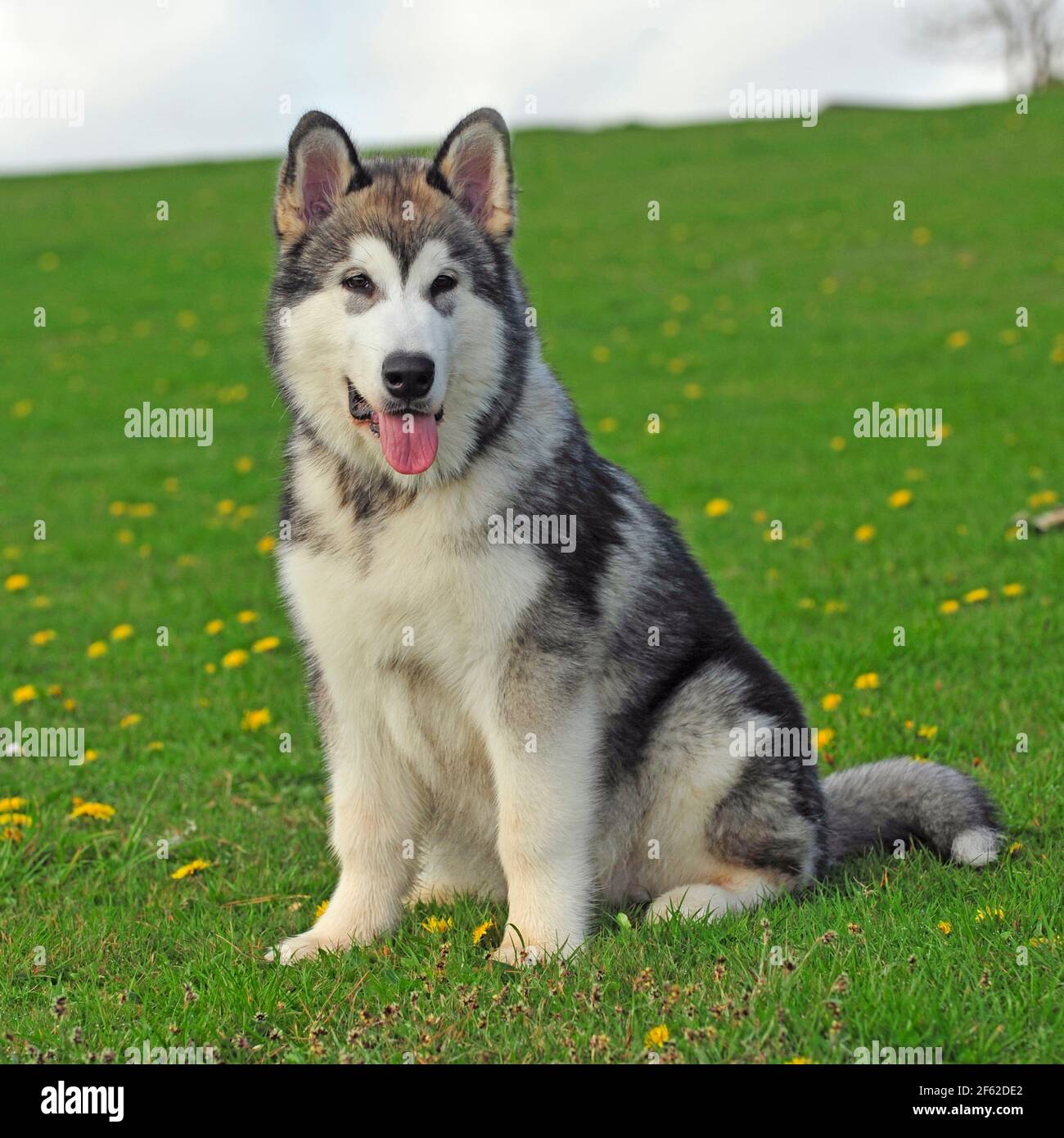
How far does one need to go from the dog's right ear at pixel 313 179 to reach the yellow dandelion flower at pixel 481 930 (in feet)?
7.45

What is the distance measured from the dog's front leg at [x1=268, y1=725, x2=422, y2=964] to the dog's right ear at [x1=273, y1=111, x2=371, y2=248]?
5.43ft

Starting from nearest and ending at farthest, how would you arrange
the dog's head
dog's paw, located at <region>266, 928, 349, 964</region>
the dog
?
the dog's head, the dog, dog's paw, located at <region>266, 928, 349, 964</region>

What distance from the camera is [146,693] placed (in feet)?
23.1

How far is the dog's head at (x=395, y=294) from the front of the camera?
12.6ft

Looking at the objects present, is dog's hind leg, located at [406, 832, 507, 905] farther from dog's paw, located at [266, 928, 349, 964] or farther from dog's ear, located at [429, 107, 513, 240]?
dog's ear, located at [429, 107, 513, 240]

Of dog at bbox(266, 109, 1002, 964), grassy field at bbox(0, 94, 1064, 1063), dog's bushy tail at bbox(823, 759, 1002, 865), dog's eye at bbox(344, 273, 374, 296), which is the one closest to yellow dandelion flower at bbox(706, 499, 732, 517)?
grassy field at bbox(0, 94, 1064, 1063)

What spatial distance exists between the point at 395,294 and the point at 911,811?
2484 mm

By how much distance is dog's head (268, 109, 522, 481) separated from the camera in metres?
3.85

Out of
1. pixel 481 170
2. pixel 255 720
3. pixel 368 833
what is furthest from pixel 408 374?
pixel 255 720

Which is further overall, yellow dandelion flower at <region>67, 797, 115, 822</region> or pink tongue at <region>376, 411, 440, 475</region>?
yellow dandelion flower at <region>67, 797, 115, 822</region>

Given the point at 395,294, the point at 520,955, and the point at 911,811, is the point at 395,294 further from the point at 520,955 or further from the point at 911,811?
the point at 911,811

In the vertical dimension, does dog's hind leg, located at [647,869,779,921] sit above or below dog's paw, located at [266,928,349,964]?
above

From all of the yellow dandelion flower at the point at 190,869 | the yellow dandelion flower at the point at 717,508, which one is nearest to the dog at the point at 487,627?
the yellow dandelion flower at the point at 190,869
